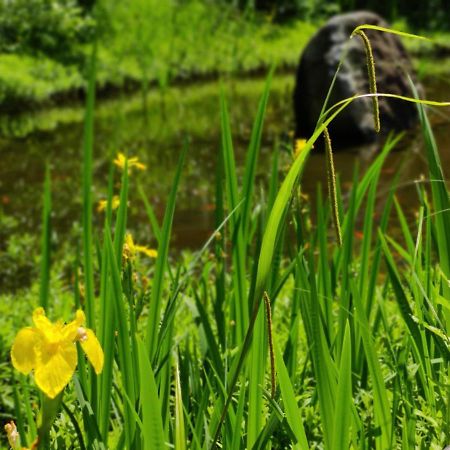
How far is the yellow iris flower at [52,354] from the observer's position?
92 centimetres

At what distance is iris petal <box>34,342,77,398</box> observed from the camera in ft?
3.00

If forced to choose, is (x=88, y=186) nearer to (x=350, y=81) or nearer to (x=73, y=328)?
(x=73, y=328)

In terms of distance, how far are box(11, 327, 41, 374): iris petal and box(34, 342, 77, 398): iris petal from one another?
1 cm

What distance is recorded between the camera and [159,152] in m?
8.20

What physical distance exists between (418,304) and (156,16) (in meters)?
12.9

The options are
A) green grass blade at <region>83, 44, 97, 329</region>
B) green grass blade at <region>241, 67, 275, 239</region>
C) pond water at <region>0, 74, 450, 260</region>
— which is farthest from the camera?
pond water at <region>0, 74, 450, 260</region>

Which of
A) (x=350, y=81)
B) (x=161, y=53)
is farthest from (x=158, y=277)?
(x=161, y=53)

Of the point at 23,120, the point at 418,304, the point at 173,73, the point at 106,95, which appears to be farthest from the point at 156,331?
the point at 173,73

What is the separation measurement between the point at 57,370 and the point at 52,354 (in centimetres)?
2

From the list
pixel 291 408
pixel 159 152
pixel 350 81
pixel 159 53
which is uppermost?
pixel 291 408

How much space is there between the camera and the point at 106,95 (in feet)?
37.7

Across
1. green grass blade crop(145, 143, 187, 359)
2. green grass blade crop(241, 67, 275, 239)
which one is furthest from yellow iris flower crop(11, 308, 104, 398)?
green grass blade crop(241, 67, 275, 239)

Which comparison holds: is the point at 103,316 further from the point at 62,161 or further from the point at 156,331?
the point at 62,161

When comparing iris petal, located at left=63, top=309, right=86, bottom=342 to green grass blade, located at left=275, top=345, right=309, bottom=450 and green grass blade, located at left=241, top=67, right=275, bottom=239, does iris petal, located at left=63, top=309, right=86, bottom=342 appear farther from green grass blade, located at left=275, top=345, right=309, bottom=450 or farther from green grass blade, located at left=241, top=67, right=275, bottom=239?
green grass blade, located at left=241, top=67, right=275, bottom=239
